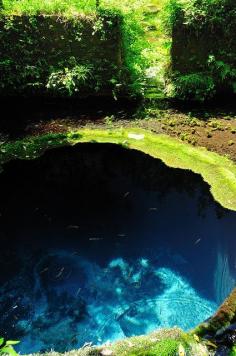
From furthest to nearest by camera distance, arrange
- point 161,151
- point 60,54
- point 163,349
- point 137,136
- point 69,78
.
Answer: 1. point 60,54
2. point 69,78
3. point 137,136
4. point 161,151
5. point 163,349

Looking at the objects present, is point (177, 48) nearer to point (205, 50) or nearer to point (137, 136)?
point (205, 50)

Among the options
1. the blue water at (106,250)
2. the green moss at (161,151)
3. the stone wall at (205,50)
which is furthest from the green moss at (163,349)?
the stone wall at (205,50)

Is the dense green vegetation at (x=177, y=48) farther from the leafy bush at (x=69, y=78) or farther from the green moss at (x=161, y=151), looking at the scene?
the green moss at (x=161, y=151)

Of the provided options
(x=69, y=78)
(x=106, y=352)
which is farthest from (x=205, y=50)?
(x=106, y=352)

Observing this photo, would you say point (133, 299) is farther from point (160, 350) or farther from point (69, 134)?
point (69, 134)

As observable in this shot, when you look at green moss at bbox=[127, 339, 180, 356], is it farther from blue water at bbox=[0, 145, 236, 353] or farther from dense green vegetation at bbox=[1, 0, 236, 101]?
dense green vegetation at bbox=[1, 0, 236, 101]
